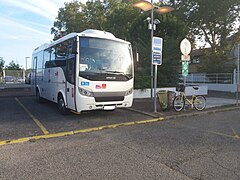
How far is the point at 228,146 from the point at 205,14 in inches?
1004

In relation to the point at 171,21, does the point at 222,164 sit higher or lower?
lower

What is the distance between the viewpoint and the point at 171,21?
2194 cm

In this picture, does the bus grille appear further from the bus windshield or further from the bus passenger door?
the bus passenger door

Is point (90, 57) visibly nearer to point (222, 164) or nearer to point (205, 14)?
point (222, 164)

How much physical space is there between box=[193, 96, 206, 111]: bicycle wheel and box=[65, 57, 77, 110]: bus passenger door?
5377mm

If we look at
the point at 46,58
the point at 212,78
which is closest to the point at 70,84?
the point at 46,58

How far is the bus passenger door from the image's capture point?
26.8ft

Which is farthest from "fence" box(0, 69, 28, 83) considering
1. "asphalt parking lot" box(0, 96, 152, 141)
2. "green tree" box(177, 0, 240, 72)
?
"asphalt parking lot" box(0, 96, 152, 141)

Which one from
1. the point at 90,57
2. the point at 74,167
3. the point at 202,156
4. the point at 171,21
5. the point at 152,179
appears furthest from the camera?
the point at 171,21

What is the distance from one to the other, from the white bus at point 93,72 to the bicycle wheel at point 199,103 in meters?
3.25

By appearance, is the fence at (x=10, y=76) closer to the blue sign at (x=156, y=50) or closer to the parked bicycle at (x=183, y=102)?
the blue sign at (x=156, y=50)

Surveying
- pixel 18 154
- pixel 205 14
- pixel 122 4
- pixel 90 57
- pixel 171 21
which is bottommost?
pixel 18 154

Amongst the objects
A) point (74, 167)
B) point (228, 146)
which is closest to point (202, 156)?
point (228, 146)

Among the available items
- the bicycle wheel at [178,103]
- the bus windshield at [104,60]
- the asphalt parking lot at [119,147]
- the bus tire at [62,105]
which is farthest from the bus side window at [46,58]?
the bicycle wheel at [178,103]
